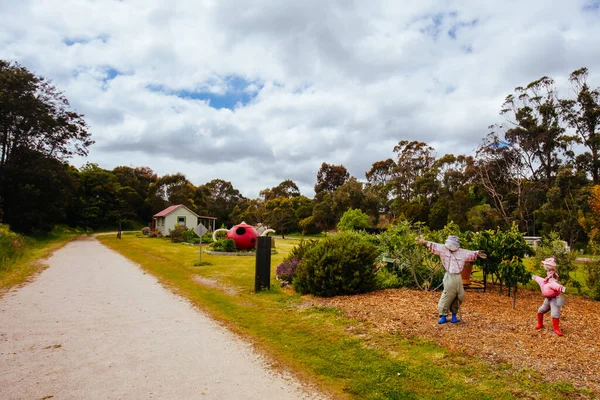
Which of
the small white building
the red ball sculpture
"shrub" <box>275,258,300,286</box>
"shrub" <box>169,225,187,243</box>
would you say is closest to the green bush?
"shrub" <box>275,258,300,286</box>

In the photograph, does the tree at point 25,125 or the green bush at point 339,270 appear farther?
the tree at point 25,125

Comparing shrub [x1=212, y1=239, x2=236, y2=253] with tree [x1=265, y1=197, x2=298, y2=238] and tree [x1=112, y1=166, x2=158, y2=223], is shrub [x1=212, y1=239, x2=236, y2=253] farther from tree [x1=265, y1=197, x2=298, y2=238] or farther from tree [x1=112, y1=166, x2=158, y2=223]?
tree [x1=112, y1=166, x2=158, y2=223]

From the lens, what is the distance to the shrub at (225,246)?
74.0ft

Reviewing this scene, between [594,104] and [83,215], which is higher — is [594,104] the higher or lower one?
the higher one

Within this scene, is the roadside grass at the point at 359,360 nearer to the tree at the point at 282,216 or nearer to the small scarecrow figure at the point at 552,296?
the small scarecrow figure at the point at 552,296

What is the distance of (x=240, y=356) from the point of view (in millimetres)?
5406

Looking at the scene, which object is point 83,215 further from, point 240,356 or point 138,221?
point 240,356

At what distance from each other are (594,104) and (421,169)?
73.8 ft

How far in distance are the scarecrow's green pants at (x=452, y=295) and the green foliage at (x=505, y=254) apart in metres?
2.95

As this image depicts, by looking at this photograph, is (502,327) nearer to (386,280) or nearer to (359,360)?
(359,360)

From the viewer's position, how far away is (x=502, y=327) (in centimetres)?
633

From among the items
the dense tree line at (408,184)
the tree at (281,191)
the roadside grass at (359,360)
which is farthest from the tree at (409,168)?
Answer: the roadside grass at (359,360)

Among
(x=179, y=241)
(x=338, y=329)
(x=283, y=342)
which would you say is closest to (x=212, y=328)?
(x=283, y=342)

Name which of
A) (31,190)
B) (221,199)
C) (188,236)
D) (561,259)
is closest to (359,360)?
(561,259)
